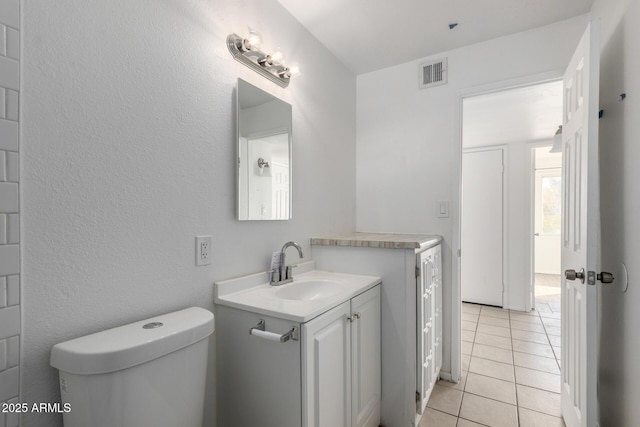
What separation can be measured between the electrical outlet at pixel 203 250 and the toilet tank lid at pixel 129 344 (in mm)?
258

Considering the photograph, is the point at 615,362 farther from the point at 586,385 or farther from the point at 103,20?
the point at 103,20

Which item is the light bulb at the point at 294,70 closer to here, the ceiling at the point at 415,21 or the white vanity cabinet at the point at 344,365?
the ceiling at the point at 415,21

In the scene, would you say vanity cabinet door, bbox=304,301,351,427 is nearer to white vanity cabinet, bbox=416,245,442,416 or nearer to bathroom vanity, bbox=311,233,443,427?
bathroom vanity, bbox=311,233,443,427

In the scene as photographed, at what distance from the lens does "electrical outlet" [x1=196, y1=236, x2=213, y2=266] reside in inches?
48.6

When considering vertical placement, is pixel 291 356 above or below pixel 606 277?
below

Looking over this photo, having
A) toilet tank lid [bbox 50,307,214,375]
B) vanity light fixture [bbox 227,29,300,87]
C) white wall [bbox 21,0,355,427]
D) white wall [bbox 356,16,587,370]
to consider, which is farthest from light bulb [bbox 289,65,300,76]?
toilet tank lid [bbox 50,307,214,375]

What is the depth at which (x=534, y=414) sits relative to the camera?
175 cm

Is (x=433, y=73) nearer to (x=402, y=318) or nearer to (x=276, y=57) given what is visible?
(x=276, y=57)

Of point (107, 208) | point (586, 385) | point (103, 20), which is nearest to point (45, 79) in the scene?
point (103, 20)

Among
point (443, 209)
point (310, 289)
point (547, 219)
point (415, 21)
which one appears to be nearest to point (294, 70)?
point (415, 21)

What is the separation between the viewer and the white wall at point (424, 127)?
1922mm

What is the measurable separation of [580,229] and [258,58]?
172 cm

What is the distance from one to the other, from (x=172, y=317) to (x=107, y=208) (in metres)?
0.43

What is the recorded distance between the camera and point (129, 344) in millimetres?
815
